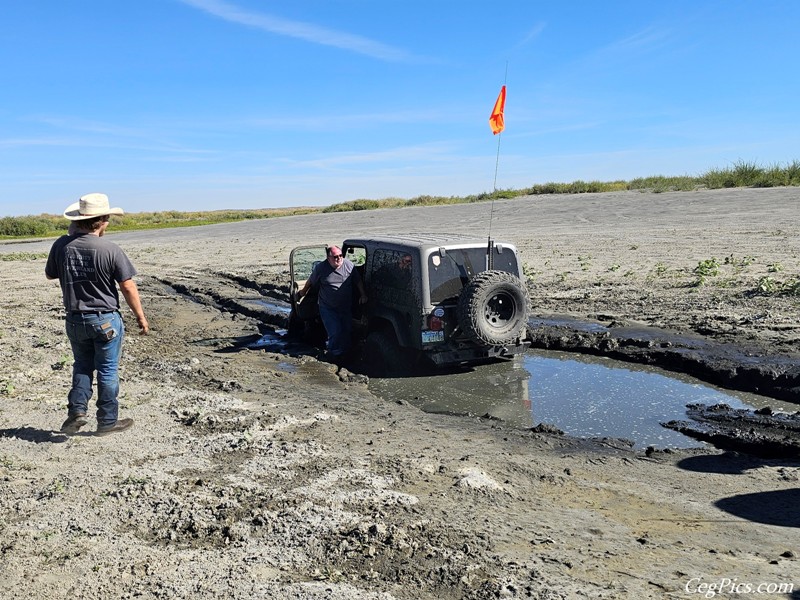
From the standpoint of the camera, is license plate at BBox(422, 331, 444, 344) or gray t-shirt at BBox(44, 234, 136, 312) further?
license plate at BBox(422, 331, 444, 344)

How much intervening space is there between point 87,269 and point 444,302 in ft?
13.6

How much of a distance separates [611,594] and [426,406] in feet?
14.6

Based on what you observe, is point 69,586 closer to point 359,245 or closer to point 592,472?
point 592,472

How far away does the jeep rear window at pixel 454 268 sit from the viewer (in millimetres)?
8742

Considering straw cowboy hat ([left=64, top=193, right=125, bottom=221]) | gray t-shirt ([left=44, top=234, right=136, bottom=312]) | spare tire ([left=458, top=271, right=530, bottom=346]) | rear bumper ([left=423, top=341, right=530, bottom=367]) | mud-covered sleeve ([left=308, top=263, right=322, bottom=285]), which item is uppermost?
straw cowboy hat ([left=64, top=193, right=125, bottom=221])

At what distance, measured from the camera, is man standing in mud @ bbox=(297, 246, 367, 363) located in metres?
9.72

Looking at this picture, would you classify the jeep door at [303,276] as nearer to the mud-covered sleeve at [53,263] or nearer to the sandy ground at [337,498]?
the sandy ground at [337,498]

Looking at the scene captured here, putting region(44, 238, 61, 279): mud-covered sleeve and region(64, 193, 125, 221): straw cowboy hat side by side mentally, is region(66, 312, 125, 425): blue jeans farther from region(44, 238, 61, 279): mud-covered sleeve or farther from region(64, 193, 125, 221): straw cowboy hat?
region(64, 193, 125, 221): straw cowboy hat

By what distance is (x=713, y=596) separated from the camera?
3.70 meters

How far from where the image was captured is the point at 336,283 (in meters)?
9.72

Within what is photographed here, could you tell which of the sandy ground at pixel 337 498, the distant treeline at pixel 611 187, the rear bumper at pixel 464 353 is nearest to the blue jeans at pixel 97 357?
the sandy ground at pixel 337 498

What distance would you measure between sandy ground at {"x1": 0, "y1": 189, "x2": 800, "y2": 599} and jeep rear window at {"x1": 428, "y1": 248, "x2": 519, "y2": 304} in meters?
1.52

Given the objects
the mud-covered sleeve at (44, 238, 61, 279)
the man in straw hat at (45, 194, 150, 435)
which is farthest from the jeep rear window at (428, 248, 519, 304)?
the mud-covered sleeve at (44, 238, 61, 279)

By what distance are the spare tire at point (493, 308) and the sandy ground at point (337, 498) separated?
4.51ft
